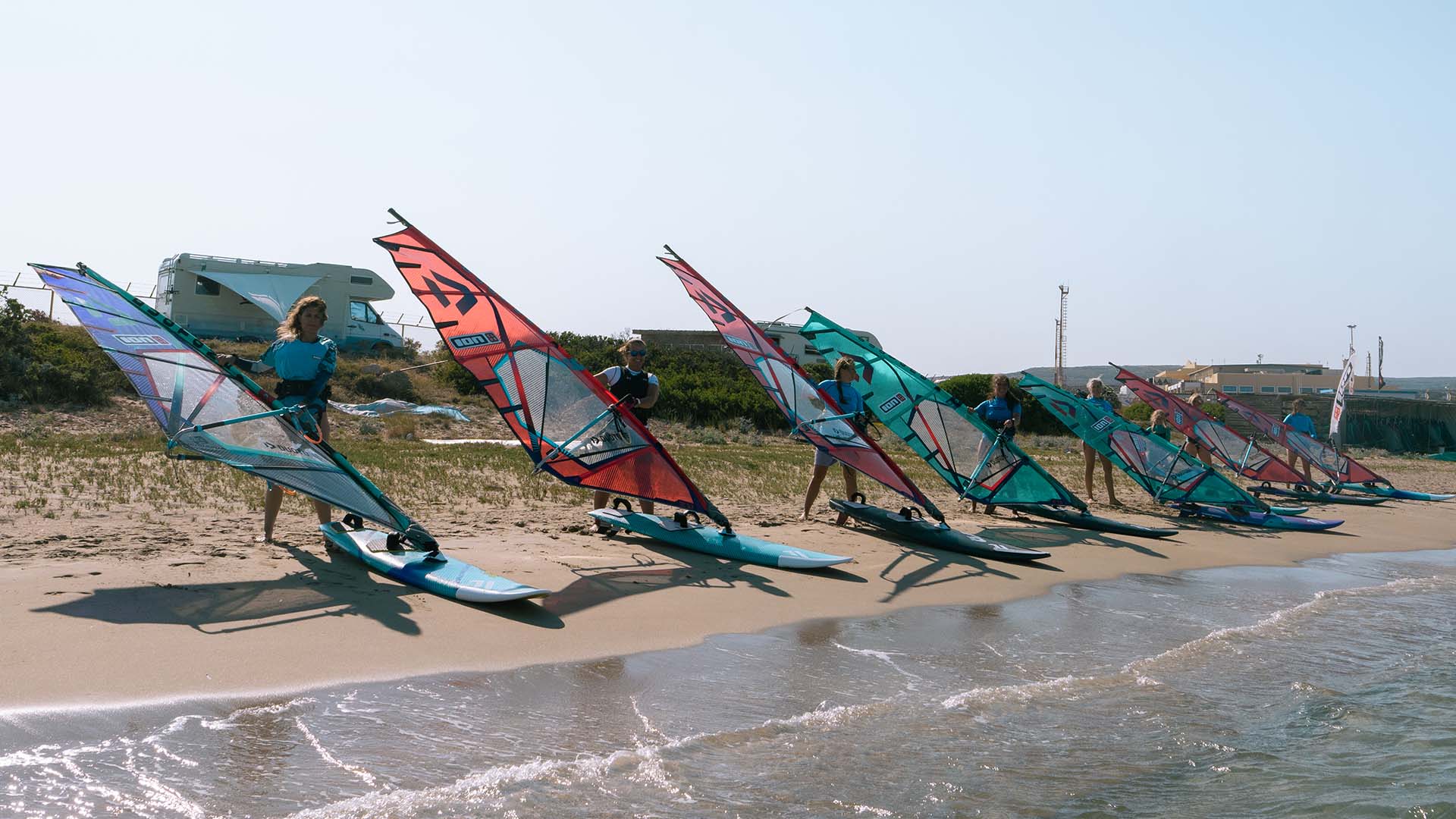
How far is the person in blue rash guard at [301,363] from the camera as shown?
6953 mm

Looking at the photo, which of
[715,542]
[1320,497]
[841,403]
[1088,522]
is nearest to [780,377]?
[841,403]

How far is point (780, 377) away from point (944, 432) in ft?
7.19

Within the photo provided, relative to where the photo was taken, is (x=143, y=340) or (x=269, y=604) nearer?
(x=269, y=604)

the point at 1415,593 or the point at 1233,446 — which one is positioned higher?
the point at 1233,446

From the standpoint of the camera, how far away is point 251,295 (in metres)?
30.9

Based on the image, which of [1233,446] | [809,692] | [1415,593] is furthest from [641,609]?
[1233,446]

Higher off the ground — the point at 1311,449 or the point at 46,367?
the point at 46,367

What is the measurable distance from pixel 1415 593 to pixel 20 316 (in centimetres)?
2631

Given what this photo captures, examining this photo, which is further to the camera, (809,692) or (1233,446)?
(1233,446)

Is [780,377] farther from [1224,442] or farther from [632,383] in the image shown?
[1224,442]

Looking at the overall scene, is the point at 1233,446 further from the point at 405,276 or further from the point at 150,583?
the point at 150,583

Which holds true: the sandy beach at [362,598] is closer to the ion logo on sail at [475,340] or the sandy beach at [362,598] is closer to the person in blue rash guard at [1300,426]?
the ion logo on sail at [475,340]

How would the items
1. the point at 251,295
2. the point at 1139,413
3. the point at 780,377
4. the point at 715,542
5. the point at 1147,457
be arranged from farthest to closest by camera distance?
the point at 1139,413, the point at 251,295, the point at 1147,457, the point at 780,377, the point at 715,542

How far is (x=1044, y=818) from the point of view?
152 inches
